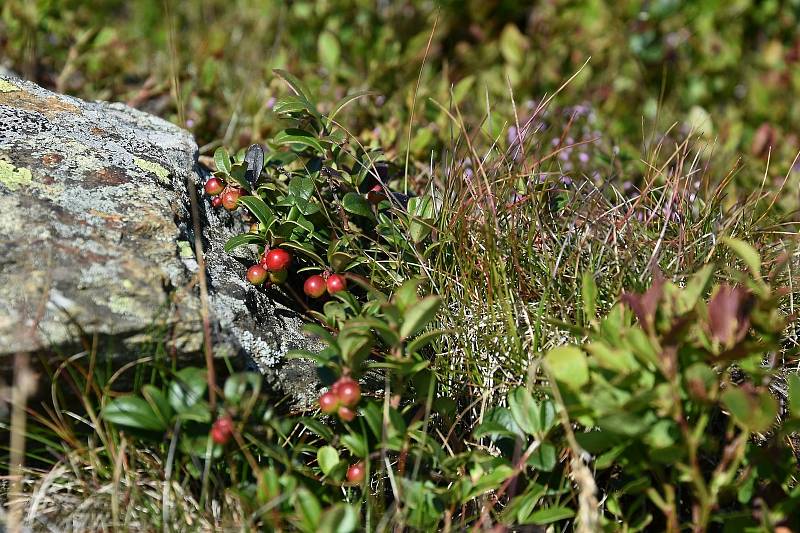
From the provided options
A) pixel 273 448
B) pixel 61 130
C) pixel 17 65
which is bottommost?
pixel 273 448

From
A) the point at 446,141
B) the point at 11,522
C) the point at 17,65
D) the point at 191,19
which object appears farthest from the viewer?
the point at 191,19

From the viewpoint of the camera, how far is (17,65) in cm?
333

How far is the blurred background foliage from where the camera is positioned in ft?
10.5

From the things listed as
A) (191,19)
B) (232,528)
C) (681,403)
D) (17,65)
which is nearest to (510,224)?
(681,403)

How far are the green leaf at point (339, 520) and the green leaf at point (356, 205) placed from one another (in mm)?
839

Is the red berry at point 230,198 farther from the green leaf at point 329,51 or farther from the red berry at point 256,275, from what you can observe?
the green leaf at point 329,51

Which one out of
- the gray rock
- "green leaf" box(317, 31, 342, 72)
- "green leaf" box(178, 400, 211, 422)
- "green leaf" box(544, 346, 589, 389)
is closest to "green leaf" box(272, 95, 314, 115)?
the gray rock

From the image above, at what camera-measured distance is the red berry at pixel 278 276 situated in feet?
6.27

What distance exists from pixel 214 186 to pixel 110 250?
1.48ft

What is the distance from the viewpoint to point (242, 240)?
189 centimetres

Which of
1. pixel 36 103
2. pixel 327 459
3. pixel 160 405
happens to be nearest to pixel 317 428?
pixel 327 459

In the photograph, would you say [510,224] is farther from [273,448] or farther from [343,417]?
[273,448]

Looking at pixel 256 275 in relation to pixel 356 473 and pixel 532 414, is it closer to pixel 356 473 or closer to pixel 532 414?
pixel 356 473

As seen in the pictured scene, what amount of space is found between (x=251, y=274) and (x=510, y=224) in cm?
66
